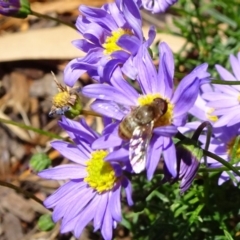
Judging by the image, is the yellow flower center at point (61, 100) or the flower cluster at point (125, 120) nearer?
the flower cluster at point (125, 120)

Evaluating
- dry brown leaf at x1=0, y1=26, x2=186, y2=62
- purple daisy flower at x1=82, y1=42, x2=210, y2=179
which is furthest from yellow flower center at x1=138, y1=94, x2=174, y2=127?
dry brown leaf at x1=0, y1=26, x2=186, y2=62

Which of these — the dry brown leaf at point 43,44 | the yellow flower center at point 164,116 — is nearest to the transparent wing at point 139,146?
the yellow flower center at point 164,116

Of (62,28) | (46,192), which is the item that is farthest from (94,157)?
(62,28)

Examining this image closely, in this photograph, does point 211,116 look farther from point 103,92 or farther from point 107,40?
point 103,92

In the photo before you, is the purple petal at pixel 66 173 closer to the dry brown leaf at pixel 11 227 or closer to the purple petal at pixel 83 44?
the purple petal at pixel 83 44

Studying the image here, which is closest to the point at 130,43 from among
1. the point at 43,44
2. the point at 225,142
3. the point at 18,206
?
the point at 225,142

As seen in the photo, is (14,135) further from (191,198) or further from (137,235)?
(191,198)
